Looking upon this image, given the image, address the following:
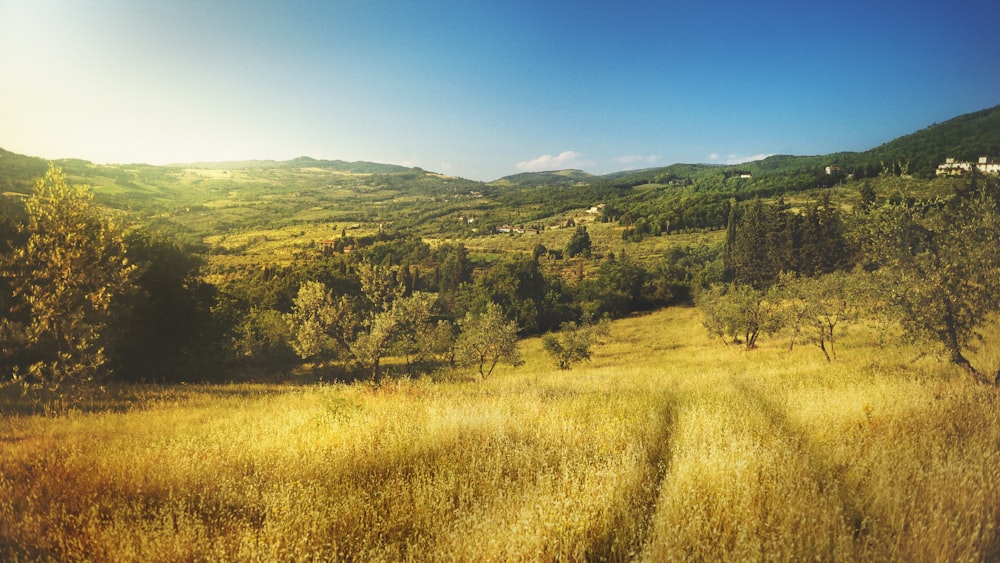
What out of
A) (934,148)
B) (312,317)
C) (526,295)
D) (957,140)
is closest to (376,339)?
(312,317)

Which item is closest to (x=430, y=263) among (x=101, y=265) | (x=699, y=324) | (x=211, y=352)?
(x=699, y=324)

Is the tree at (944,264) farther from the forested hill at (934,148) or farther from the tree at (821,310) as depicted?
the tree at (821,310)

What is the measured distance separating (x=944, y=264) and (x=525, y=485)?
1287cm

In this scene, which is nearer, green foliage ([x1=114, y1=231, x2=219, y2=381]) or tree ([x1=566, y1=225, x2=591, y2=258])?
green foliage ([x1=114, y1=231, x2=219, y2=381])

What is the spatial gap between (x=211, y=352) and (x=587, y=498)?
3662cm

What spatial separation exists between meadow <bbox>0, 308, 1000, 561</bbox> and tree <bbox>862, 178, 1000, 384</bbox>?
3.21m

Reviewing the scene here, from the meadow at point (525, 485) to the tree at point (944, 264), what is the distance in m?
3.21

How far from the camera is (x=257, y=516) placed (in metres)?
4.39

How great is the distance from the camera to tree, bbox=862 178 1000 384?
10.1 m

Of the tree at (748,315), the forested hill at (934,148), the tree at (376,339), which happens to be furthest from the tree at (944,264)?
the tree at (748,315)

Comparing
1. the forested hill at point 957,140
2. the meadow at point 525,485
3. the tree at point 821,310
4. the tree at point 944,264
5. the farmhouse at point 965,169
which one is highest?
the forested hill at point 957,140

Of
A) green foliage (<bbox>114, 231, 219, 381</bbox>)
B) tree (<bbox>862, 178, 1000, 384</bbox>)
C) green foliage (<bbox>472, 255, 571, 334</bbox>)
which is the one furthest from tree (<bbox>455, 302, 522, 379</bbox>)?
green foliage (<bbox>472, 255, 571, 334</bbox>)

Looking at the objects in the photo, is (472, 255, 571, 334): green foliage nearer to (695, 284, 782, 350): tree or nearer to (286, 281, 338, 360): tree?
(695, 284, 782, 350): tree

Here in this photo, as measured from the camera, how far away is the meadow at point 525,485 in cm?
370
